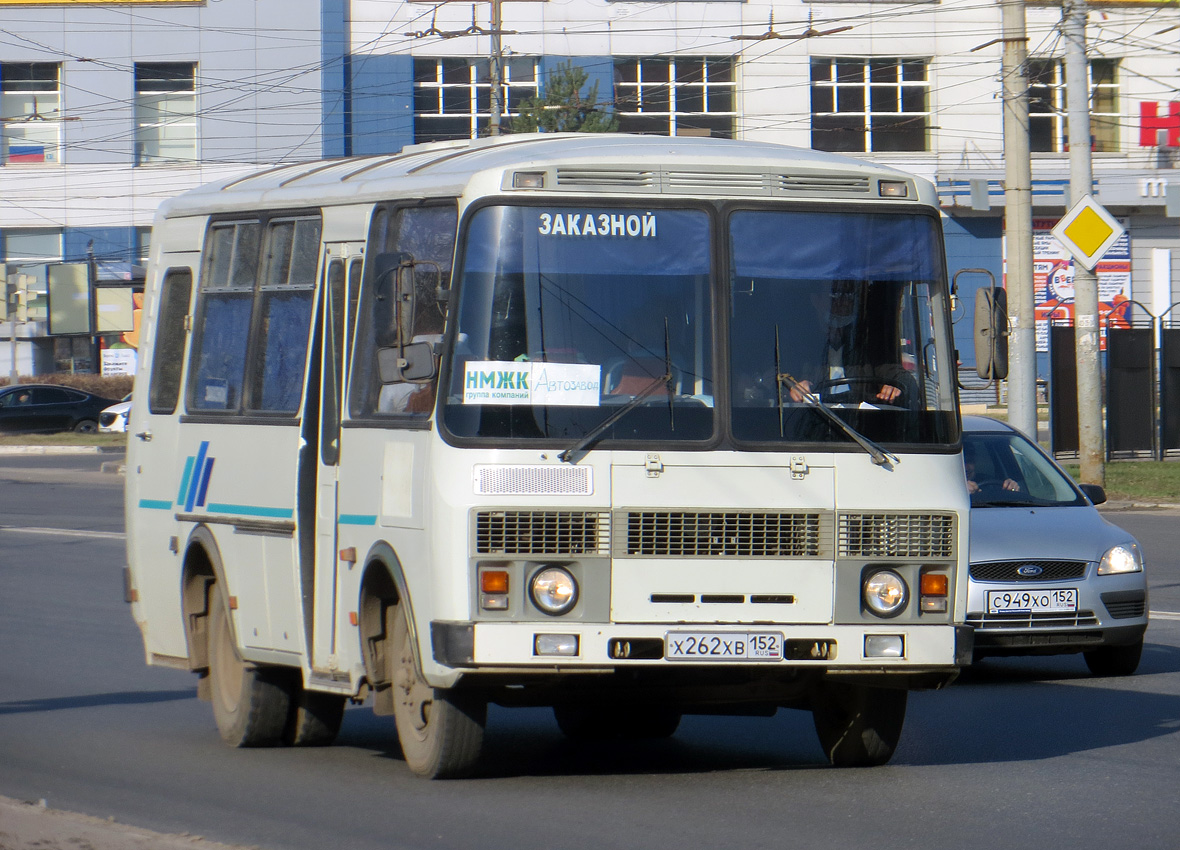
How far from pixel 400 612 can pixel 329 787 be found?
74 cm

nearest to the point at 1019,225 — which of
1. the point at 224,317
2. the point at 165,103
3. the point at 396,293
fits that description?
the point at 224,317

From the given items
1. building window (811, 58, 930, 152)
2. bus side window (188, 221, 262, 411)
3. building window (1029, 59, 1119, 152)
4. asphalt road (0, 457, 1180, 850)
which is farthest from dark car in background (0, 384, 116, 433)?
bus side window (188, 221, 262, 411)

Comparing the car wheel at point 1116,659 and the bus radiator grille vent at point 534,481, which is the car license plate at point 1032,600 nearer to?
the car wheel at point 1116,659

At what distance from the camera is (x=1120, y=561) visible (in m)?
10.9

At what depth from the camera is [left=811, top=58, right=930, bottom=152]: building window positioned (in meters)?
51.1

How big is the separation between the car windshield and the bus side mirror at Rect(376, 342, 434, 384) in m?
5.33

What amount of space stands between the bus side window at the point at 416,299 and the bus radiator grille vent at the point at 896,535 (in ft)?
5.39

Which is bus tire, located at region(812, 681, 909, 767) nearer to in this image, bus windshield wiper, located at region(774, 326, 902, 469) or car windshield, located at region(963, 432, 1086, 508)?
bus windshield wiper, located at region(774, 326, 902, 469)

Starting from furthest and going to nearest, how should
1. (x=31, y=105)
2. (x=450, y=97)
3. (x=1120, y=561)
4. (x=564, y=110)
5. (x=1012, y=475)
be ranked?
(x=31, y=105) < (x=450, y=97) < (x=564, y=110) < (x=1012, y=475) < (x=1120, y=561)

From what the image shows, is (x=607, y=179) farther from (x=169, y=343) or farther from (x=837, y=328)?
(x=169, y=343)

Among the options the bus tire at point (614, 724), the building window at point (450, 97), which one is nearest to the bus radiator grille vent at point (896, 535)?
the bus tire at point (614, 724)

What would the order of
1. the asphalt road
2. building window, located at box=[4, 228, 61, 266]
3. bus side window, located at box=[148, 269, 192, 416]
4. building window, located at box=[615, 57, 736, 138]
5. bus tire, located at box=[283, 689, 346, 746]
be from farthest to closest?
building window, located at box=[4, 228, 61, 266] < building window, located at box=[615, 57, 736, 138] < bus side window, located at box=[148, 269, 192, 416] < bus tire, located at box=[283, 689, 346, 746] < the asphalt road

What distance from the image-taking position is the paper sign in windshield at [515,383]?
23.3 ft

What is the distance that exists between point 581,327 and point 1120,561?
491 cm
